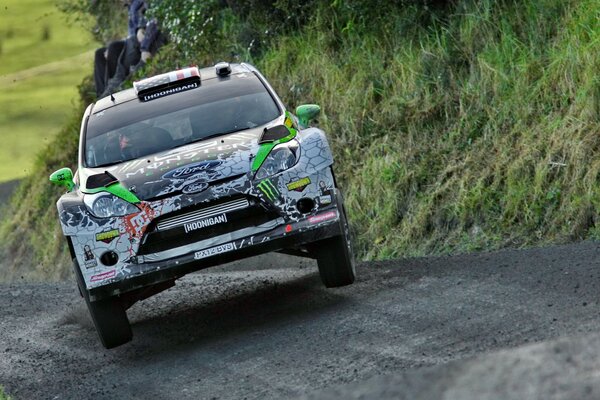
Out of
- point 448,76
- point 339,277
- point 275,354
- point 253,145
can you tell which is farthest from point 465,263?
point 448,76

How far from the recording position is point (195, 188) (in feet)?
29.1

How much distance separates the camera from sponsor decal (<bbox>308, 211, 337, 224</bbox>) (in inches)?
351

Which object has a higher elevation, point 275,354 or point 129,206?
point 129,206

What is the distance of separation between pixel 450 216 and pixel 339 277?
324 centimetres

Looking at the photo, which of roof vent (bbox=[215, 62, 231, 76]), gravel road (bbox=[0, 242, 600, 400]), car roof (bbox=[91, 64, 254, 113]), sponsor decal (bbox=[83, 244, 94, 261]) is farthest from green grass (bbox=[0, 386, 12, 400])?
roof vent (bbox=[215, 62, 231, 76])

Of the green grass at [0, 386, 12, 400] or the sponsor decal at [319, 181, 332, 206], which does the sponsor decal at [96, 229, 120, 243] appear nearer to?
the green grass at [0, 386, 12, 400]

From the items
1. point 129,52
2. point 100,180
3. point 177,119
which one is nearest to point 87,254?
point 100,180

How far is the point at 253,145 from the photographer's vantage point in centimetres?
921

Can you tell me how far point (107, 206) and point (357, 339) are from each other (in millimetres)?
2087

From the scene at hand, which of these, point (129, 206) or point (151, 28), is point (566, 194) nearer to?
point (129, 206)

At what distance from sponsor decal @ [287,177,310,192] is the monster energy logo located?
10 centimetres

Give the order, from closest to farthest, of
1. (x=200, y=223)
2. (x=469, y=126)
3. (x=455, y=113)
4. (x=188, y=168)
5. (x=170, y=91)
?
(x=200, y=223) < (x=188, y=168) < (x=170, y=91) < (x=469, y=126) < (x=455, y=113)

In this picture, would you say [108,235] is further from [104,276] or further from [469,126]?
[469,126]

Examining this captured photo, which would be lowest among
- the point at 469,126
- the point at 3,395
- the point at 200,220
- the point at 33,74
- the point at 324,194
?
the point at 33,74
